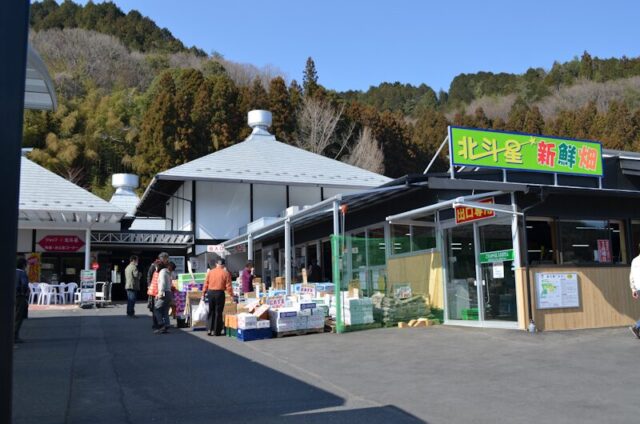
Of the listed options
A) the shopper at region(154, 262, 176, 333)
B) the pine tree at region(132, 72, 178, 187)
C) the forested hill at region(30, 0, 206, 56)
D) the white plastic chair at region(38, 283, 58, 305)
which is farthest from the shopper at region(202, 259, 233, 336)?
the forested hill at region(30, 0, 206, 56)

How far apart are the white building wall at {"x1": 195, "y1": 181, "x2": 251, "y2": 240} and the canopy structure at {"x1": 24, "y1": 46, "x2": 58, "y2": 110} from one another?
20226 mm

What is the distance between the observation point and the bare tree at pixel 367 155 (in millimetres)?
51312

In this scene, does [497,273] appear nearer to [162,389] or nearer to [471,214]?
[471,214]

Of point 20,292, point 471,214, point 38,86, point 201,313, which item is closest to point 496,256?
point 471,214

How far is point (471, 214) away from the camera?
1280 cm

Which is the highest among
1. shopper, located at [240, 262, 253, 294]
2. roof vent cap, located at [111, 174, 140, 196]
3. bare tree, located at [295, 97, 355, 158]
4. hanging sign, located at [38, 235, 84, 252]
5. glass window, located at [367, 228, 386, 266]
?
bare tree, located at [295, 97, 355, 158]

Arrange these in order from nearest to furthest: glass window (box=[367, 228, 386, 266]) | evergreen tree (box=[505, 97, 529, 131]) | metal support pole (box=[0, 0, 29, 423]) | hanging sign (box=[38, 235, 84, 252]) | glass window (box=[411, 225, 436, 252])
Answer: metal support pole (box=[0, 0, 29, 423]) → glass window (box=[411, 225, 436, 252]) → glass window (box=[367, 228, 386, 266]) → hanging sign (box=[38, 235, 84, 252]) → evergreen tree (box=[505, 97, 529, 131])

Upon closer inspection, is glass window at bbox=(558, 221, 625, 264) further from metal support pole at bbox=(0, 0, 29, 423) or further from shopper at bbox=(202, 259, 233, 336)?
metal support pole at bbox=(0, 0, 29, 423)

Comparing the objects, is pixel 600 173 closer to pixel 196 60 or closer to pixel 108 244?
pixel 108 244

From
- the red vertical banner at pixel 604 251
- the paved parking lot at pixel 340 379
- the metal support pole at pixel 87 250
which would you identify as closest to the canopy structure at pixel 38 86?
the paved parking lot at pixel 340 379

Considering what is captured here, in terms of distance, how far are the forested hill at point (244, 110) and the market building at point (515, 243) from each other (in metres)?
34.1

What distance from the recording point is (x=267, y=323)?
1230 centimetres

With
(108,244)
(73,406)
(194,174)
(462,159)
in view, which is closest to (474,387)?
(73,406)

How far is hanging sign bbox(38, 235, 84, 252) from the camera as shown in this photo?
27.9 meters
